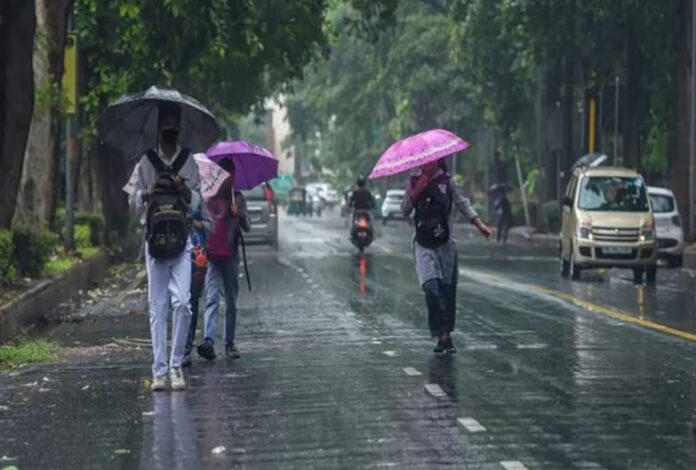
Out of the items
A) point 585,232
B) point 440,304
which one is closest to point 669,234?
point 585,232

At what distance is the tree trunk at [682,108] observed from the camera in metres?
40.7

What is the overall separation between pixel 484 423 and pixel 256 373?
368cm

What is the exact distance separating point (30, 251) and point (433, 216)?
8491mm

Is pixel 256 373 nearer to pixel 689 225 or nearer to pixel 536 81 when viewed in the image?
pixel 689 225

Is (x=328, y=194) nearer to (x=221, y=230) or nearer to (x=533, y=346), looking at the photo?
(x=533, y=346)

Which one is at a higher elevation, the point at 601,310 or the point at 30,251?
the point at 30,251

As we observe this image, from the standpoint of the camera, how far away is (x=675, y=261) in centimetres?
3703

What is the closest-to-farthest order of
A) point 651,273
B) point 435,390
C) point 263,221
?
point 435,390, point 651,273, point 263,221

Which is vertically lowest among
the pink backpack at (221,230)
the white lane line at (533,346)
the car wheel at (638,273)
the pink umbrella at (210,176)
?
the car wheel at (638,273)

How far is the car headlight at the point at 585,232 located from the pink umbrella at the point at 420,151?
1446 centimetres

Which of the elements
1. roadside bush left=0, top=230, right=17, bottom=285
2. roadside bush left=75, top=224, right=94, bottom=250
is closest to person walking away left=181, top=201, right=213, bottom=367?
roadside bush left=0, top=230, right=17, bottom=285

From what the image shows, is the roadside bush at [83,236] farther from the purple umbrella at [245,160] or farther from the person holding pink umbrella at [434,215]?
the person holding pink umbrella at [434,215]

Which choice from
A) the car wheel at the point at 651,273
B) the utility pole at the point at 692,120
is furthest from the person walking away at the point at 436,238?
the utility pole at the point at 692,120

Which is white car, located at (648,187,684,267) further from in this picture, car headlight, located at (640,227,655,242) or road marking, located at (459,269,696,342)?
road marking, located at (459,269,696,342)
